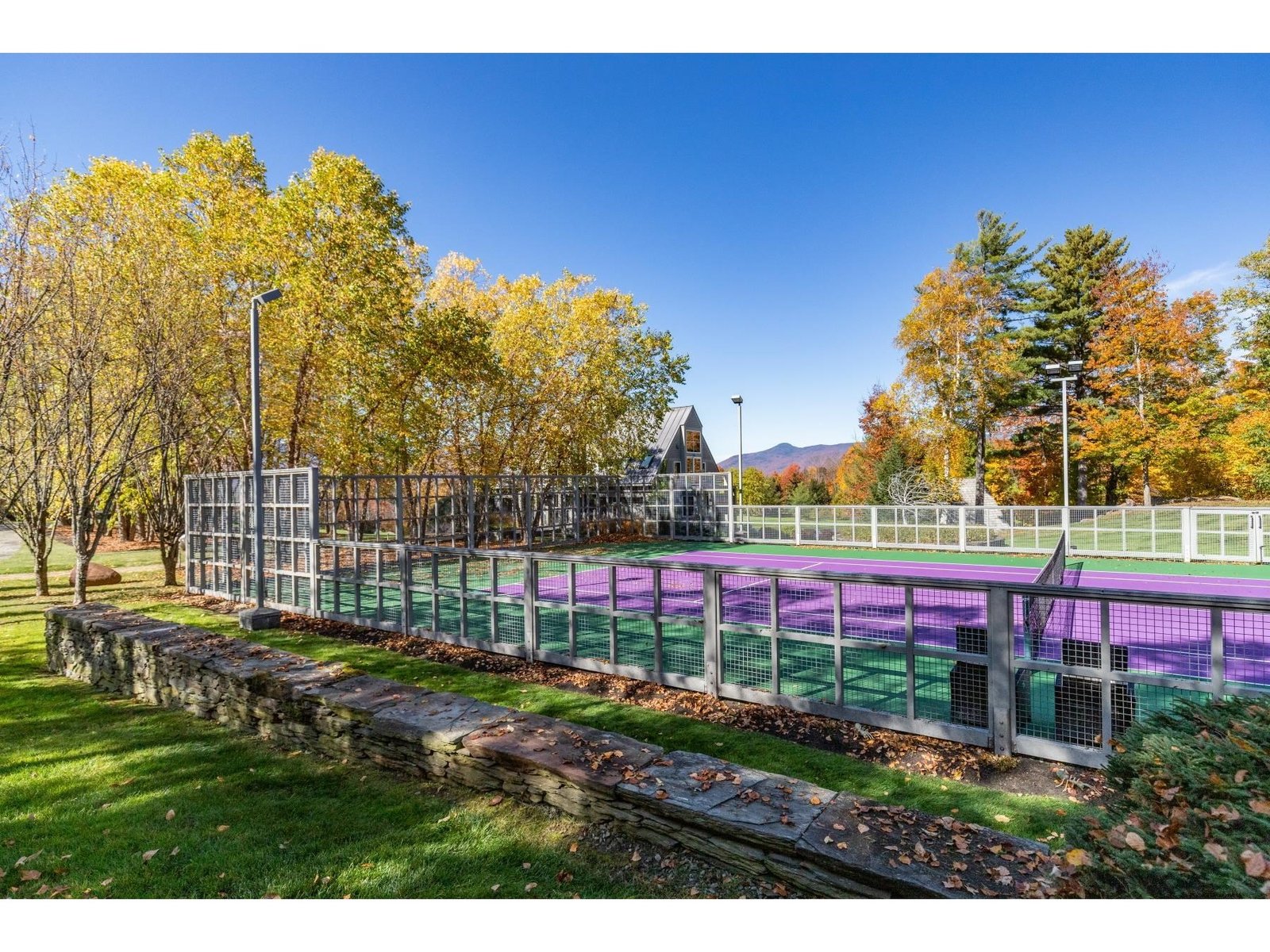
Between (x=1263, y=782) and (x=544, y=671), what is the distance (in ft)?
18.4

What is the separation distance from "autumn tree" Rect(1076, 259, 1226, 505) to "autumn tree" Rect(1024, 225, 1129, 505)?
2354 mm

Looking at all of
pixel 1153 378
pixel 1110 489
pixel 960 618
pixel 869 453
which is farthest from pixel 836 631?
pixel 869 453

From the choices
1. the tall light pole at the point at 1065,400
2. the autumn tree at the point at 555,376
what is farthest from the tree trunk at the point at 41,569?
the tall light pole at the point at 1065,400

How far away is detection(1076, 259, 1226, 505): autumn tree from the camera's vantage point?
2602 centimetres

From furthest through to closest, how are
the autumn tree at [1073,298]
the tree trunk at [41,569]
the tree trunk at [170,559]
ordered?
1. the autumn tree at [1073,298]
2. the tree trunk at [170,559]
3. the tree trunk at [41,569]

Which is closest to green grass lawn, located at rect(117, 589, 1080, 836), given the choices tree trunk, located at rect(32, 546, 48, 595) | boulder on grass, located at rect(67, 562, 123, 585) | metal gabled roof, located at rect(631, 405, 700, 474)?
tree trunk, located at rect(32, 546, 48, 595)

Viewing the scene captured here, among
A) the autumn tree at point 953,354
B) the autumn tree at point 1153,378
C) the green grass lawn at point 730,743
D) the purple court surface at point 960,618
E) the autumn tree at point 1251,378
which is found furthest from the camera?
the autumn tree at point 953,354

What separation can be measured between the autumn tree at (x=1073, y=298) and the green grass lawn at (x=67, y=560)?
3831 centimetres

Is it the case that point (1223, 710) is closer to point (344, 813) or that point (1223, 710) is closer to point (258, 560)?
point (344, 813)

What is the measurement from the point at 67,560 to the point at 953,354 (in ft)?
114

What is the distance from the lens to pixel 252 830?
360 centimetres

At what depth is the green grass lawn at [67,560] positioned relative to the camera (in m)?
18.9

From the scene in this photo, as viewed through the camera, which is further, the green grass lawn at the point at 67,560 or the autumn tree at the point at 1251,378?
the autumn tree at the point at 1251,378

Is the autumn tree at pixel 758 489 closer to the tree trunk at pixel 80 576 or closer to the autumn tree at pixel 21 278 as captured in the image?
the tree trunk at pixel 80 576
